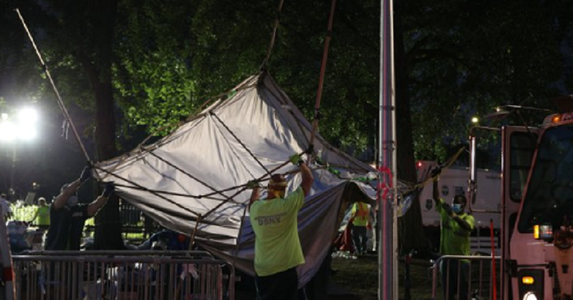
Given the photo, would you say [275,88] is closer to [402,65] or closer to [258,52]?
[258,52]

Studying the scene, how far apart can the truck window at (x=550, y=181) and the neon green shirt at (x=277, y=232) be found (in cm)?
238

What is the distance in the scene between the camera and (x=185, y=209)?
38.7 feet

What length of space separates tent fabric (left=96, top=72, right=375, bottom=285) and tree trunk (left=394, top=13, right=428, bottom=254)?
1260 centimetres

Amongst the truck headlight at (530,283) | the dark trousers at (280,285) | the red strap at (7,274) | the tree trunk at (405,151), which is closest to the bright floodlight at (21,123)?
the tree trunk at (405,151)

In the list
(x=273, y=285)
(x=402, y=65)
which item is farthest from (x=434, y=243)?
(x=273, y=285)

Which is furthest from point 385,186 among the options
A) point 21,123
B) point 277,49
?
point 21,123

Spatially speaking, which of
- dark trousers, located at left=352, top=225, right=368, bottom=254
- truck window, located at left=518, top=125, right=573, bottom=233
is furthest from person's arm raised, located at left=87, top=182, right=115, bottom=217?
dark trousers, located at left=352, top=225, right=368, bottom=254

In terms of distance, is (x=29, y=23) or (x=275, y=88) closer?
(x=275, y=88)

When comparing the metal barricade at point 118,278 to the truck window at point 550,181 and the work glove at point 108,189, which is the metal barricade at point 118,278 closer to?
the work glove at point 108,189

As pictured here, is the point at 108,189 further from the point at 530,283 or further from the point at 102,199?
the point at 530,283

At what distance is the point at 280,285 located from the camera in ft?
29.7

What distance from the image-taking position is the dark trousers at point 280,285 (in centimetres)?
906

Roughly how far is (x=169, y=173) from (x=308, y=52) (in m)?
12.9

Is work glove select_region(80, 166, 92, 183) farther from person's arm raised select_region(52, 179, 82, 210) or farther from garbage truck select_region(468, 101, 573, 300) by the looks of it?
garbage truck select_region(468, 101, 573, 300)
